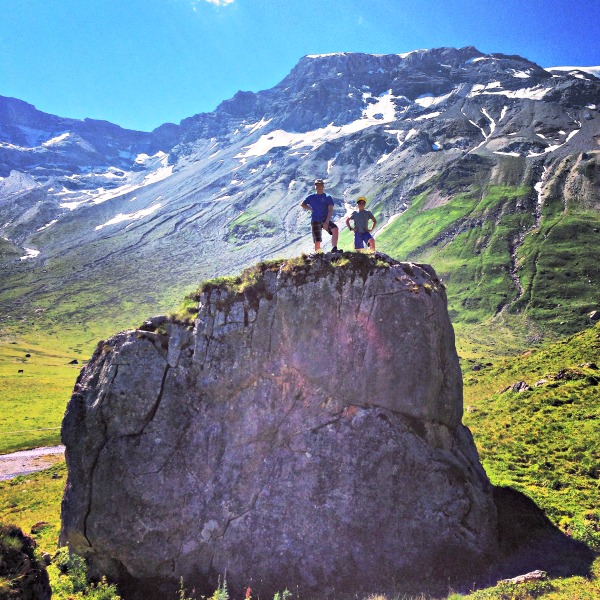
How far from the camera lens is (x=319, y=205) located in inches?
843

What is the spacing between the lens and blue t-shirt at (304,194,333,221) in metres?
21.2

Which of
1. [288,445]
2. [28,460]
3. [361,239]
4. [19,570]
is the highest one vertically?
[361,239]

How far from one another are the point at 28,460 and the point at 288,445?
191ft

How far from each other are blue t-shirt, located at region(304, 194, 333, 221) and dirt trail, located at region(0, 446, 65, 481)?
53621 mm

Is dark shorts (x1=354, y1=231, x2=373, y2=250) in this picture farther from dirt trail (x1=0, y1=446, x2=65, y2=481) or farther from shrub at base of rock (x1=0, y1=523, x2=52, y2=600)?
dirt trail (x1=0, y1=446, x2=65, y2=481)

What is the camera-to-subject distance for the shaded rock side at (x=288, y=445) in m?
16.9

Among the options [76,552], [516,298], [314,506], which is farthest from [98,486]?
[516,298]

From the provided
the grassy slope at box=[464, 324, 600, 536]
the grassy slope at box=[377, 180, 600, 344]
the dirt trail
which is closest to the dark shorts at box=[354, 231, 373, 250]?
the grassy slope at box=[464, 324, 600, 536]

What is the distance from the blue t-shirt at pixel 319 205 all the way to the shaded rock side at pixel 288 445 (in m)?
2.88

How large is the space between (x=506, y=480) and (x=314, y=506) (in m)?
13.7

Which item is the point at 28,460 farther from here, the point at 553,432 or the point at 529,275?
the point at 529,275

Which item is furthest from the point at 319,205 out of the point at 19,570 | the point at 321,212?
the point at 19,570

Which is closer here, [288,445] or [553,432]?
[288,445]

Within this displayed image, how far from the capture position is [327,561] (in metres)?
16.7
